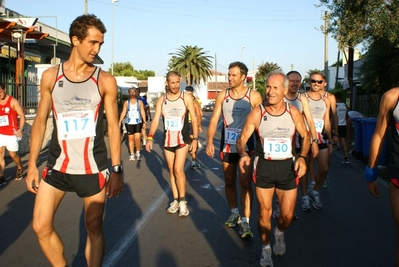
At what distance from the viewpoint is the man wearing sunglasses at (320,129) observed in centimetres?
746

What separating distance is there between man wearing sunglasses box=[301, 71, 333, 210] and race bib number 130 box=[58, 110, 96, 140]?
4387 millimetres

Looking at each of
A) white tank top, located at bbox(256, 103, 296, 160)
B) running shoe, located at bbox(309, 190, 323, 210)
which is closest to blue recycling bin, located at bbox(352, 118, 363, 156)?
running shoe, located at bbox(309, 190, 323, 210)

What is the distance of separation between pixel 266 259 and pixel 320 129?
10.6 ft

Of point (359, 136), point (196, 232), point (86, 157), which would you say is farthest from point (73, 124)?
point (359, 136)

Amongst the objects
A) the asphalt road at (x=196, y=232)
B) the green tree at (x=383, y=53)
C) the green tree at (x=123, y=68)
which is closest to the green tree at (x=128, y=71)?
the green tree at (x=123, y=68)

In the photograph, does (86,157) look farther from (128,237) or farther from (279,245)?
(279,245)

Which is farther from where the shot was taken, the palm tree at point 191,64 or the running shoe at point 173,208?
the palm tree at point 191,64

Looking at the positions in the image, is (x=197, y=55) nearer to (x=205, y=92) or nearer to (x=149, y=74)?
(x=205, y=92)

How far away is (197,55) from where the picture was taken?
74.4m

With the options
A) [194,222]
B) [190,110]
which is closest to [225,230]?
[194,222]

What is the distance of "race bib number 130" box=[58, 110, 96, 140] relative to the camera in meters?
3.83

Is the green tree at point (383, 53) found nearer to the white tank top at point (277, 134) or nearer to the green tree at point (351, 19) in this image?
the green tree at point (351, 19)

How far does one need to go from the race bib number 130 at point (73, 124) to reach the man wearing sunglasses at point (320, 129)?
14.4 ft

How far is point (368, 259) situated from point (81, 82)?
3.49 meters
